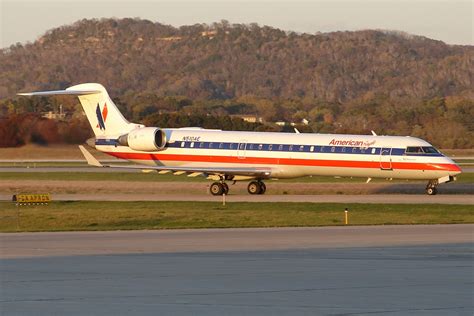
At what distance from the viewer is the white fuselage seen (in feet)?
148

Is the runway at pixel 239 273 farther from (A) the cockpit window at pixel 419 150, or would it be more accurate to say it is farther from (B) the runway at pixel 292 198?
(A) the cockpit window at pixel 419 150

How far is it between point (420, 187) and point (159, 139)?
1232 cm

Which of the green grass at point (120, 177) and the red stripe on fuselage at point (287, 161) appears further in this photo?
the green grass at point (120, 177)

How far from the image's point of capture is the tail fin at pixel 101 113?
51188 millimetres

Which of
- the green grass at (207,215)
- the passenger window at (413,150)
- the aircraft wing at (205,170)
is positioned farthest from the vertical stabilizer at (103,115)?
the passenger window at (413,150)

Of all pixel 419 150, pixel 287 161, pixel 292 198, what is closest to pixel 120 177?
pixel 287 161

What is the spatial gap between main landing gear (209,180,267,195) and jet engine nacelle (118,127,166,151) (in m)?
3.18

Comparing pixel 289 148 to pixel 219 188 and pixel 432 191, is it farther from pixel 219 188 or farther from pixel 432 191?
pixel 432 191

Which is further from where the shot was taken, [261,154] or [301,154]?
[261,154]

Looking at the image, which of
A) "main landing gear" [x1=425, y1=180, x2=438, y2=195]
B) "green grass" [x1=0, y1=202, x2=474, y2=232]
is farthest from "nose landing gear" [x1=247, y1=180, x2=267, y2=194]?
"main landing gear" [x1=425, y1=180, x2=438, y2=195]

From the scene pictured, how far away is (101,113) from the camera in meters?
51.4

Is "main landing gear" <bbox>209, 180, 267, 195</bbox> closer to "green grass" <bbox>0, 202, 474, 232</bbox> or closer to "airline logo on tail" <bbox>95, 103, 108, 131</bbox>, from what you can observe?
"green grass" <bbox>0, 202, 474, 232</bbox>

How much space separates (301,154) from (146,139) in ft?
22.9

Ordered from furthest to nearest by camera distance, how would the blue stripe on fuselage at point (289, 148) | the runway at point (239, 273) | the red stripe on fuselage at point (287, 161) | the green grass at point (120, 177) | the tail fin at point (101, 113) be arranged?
the green grass at point (120, 177) → the tail fin at point (101, 113) → the blue stripe on fuselage at point (289, 148) → the red stripe on fuselage at point (287, 161) → the runway at point (239, 273)
